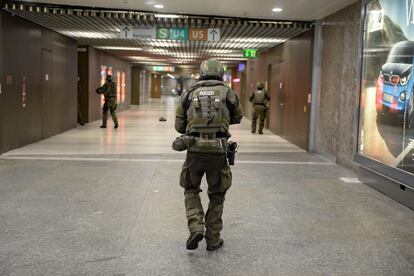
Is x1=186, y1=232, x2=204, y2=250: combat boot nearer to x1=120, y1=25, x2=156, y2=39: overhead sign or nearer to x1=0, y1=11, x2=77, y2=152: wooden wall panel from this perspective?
x1=0, y1=11, x2=77, y2=152: wooden wall panel

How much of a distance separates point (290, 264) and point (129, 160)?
5563mm

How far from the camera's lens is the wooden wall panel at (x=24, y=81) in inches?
374

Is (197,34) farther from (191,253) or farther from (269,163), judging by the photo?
(191,253)

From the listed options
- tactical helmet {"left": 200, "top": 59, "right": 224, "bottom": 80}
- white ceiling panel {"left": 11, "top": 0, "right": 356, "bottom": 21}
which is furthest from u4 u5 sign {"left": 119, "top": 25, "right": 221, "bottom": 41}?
tactical helmet {"left": 200, "top": 59, "right": 224, "bottom": 80}

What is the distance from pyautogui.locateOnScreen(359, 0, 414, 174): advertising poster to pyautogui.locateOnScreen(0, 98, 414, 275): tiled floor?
66 cm

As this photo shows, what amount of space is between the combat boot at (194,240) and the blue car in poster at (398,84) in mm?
2997

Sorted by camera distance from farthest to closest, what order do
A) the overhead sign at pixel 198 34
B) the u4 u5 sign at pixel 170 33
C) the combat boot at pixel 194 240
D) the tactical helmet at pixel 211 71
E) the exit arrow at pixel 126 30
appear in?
the overhead sign at pixel 198 34
the u4 u5 sign at pixel 170 33
the exit arrow at pixel 126 30
the tactical helmet at pixel 211 71
the combat boot at pixel 194 240

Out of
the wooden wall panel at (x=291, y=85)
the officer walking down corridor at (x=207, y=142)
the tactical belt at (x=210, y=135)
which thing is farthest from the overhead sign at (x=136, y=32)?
the tactical belt at (x=210, y=135)

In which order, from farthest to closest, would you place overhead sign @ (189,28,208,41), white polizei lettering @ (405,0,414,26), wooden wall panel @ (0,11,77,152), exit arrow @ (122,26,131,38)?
1. overhead sign @ (189,28,208,41)
2. exit arrow @ (122,26,131,38)
3. wooden wall panel @ (0,11,77,152)
4. white polizei lettering @ (405,0,414,26)

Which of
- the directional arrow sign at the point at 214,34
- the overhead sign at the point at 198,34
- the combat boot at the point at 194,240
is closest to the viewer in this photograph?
the combat boot at the point at 194,240

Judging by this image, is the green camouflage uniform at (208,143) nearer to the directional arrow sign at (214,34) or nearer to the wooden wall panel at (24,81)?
the wooden wall panel at (24,81)

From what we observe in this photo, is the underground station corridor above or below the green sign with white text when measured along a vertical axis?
below

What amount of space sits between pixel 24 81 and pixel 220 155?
784 cm

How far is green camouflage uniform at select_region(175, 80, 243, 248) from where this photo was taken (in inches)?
159
